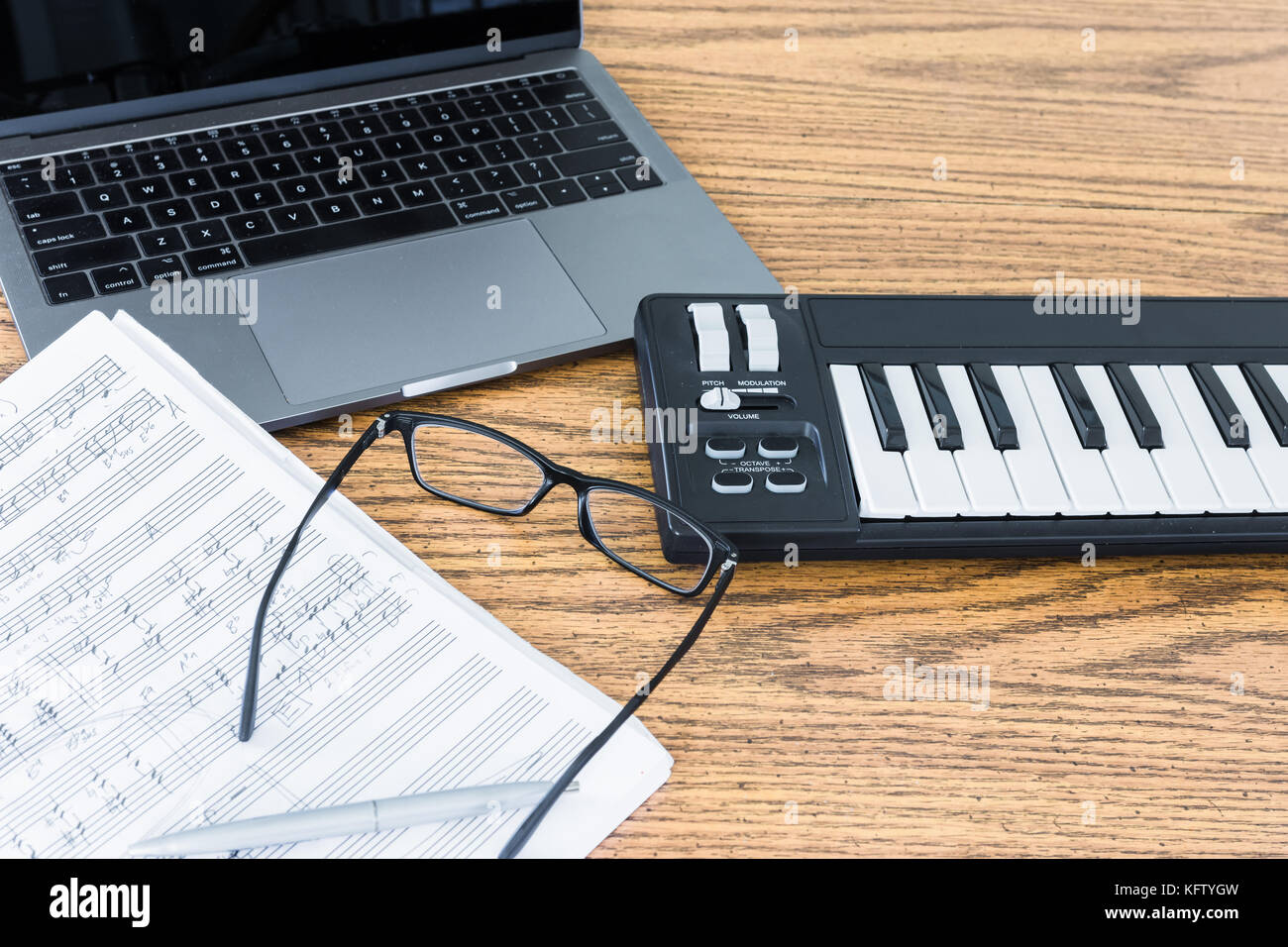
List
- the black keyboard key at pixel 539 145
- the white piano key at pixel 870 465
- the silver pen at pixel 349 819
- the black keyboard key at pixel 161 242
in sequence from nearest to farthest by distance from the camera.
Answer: the silver pen at pixel 349 819
the white piano key at pixel 870 465
the black keyboard key at pixel 161 242
the black keyboard key at pixel 539 145

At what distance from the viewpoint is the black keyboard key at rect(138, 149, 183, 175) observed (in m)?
0.67

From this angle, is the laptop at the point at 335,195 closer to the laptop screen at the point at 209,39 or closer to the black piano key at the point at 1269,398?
the laptop screen at the point at 209,39

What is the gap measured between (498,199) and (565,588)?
299 mm

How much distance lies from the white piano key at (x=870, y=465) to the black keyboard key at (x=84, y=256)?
16.4 inches

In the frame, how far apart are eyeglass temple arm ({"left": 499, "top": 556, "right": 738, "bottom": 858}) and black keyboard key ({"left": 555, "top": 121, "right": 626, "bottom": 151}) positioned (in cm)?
37

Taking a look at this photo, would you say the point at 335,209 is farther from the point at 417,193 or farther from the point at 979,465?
the point at 979,465

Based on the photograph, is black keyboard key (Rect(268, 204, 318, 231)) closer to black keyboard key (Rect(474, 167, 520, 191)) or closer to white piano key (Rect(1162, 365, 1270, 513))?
black keyboard key (Rect(474, 167, 520, 191))

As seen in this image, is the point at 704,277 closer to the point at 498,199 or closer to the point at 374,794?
the point at 498,199

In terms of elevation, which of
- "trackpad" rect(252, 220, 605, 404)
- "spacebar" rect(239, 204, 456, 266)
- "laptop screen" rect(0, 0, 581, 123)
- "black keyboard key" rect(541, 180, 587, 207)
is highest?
"laptop screen" rect(0, 0, 581, 123)

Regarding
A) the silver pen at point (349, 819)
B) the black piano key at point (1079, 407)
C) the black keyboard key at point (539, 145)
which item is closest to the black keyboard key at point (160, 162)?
the black keyboard key at point (539, 145)

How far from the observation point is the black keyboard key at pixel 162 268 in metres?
0.61

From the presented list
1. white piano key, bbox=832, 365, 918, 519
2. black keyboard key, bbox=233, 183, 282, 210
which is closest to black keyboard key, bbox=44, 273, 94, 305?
black keyboard key, bbox=233, 183, 282, 210
